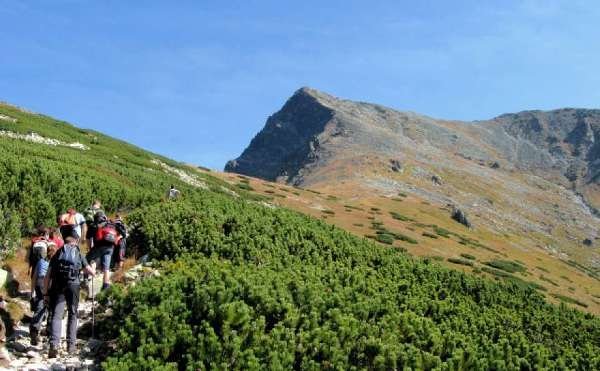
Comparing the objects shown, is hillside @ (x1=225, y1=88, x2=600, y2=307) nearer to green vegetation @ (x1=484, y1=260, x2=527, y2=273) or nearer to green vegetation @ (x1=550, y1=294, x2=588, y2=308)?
green vegetation @ (x1=484, y1=260, x2=527, y2=273)

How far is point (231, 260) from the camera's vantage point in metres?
21.0

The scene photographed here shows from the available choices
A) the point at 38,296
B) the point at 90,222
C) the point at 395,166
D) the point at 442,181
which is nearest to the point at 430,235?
the point at 90,222

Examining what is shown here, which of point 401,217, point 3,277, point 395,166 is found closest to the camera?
point 3,277

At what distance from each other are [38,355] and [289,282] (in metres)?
7.24

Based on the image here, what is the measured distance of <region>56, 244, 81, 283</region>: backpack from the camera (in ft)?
42.0

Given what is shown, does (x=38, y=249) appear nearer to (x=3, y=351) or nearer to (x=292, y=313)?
(x=3, y=351)

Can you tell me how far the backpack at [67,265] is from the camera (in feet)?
42.0

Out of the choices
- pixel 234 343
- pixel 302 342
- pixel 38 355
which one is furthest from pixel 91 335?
pixel 302 342

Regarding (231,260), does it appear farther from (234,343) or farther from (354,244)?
(354,244)

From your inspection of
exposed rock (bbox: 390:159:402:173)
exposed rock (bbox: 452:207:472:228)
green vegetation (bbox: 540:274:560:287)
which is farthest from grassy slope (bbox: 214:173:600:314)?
exposed rock (bbox: 390:159:402:173)

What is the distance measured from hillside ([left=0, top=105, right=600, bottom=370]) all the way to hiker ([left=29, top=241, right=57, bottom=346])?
1.59 m

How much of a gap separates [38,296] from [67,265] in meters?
1.51

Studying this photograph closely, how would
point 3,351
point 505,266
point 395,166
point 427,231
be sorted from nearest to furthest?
point 3,351 → point 505,266 → point 427,231 → point 395,166

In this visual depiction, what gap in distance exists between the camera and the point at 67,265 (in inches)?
504
